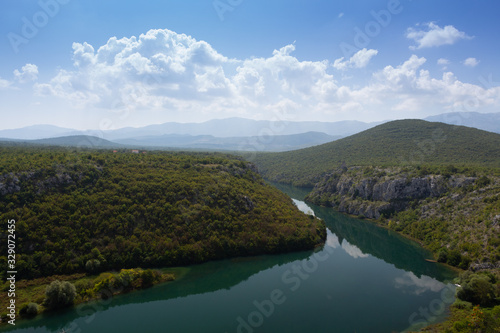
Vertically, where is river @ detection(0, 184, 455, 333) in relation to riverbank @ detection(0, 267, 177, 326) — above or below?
below

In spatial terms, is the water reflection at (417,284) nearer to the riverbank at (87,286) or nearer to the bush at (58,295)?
the riverbank at (87,286)

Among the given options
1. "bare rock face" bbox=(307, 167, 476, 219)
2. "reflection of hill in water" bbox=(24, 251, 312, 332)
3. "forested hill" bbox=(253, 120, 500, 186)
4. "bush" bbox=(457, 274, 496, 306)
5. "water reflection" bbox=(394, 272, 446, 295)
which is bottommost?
"reflection of hill in water" bbox=(24, 251, 312, 332)

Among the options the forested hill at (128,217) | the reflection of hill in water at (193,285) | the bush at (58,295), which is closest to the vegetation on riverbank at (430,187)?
the forested hill at (128,217)

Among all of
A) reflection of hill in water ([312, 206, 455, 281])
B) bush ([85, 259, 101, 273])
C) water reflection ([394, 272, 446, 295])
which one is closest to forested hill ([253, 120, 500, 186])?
reflection of hill in water ([312, 206, 455, 281])

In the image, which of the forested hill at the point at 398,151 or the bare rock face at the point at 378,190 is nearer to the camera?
the bare rock face at the point at 378,190

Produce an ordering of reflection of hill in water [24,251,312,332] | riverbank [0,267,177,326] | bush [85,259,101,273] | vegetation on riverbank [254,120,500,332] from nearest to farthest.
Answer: reflection of hill in water [24,251,312,332] → riverbank [0,267,177,326] → bush [85,259,101,273] → vegetation on riverbank [254,120,500,332]

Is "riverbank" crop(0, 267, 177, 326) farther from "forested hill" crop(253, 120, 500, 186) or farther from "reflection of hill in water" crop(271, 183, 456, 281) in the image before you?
"forested hill" crop(253, 120, 500, 186)

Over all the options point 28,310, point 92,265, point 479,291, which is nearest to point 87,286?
point 92,265
